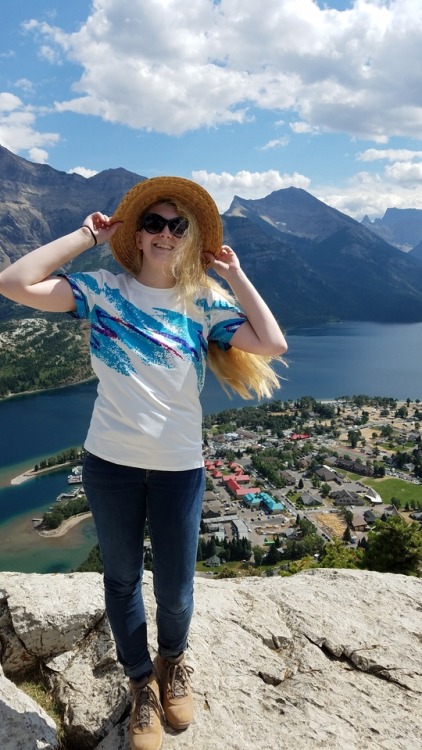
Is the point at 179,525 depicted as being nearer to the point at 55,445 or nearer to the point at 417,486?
the point at 417,486

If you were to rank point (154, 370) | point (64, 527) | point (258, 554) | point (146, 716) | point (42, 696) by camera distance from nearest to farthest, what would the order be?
point (154, 370), point (146, 716), point (42, 696), point (258, 554), point (64, 527)

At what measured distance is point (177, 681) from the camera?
248 cm

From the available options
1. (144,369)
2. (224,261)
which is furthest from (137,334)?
(224,261)

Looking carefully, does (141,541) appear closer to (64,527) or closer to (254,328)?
(254,328)

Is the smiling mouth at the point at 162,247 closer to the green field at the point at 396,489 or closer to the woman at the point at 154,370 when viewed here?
the woman at the point at 154,370

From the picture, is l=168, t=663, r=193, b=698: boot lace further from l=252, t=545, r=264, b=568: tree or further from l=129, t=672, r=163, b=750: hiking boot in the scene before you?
l=252, t=545, r=264, b=568: tree

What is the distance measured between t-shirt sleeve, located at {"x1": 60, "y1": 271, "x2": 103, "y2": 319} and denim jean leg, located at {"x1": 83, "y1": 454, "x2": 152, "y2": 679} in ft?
2.06

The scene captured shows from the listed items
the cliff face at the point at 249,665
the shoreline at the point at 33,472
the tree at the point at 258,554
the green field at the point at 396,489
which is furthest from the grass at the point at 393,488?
the cliff face at the point at 249,665

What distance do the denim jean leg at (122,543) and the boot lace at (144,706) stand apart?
0.26 feet

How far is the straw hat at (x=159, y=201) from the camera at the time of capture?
2406mm

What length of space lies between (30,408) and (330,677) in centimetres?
6634

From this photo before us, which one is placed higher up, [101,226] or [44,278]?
[101,226]

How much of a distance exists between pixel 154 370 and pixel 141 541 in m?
0.76

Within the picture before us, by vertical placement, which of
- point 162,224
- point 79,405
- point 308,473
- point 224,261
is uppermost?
point 162,224
